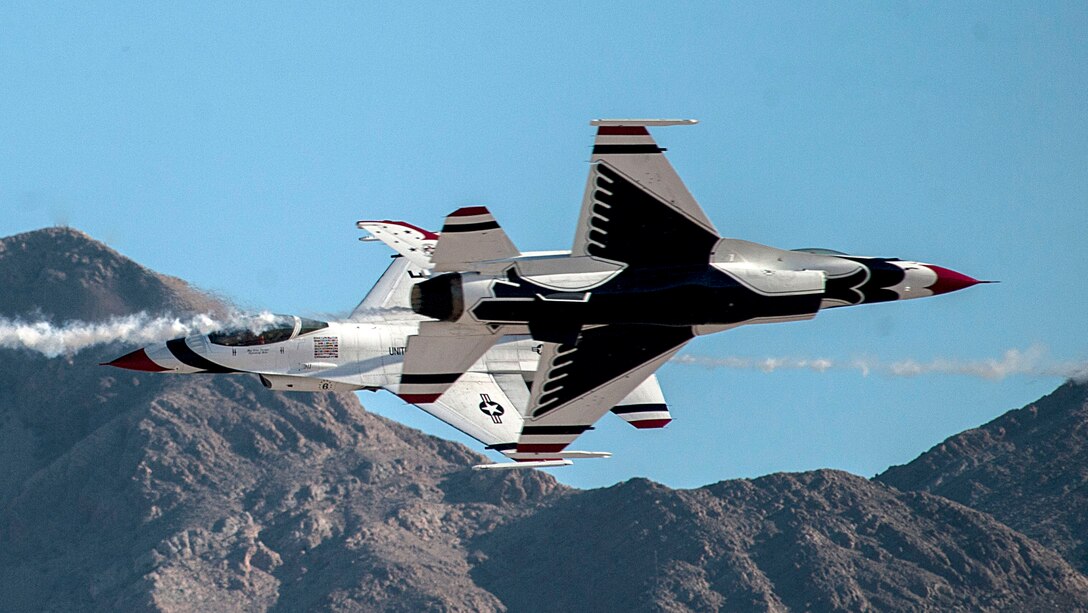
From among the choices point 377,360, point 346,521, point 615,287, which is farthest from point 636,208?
point 346,521

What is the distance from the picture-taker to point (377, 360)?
66375 millimetres

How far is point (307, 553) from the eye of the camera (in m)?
148

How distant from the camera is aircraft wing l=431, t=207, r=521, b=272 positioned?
47094 mm

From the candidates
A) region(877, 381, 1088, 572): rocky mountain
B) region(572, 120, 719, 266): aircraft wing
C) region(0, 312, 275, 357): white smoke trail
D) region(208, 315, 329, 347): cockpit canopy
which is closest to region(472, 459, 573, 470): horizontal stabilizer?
region(572, 120, 719, 266): aircraft wing

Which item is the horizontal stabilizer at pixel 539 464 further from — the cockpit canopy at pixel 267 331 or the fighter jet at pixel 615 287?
the cockpit canopy at pixel 267 331

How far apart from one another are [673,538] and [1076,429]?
38060mm

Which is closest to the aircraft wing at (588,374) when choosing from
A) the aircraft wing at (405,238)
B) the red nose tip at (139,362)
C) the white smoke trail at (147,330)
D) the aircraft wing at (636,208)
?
the aircraft wing at (636,208)

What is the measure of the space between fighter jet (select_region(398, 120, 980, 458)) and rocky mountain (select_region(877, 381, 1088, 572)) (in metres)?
91.5

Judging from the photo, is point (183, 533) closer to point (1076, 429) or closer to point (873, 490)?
point (873, 490)

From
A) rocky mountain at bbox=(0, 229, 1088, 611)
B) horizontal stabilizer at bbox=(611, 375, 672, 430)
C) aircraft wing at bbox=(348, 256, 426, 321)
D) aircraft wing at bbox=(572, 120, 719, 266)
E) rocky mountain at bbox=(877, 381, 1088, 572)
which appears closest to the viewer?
aircraft wing at bbox=(572, 120, 719, 266)

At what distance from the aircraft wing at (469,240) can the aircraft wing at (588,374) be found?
492cm

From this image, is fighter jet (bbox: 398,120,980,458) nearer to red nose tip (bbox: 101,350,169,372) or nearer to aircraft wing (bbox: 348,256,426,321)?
red nose tip (bbox: 101,350,169,372)

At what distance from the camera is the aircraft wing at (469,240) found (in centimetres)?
4709

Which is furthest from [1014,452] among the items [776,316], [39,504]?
[776,316]
